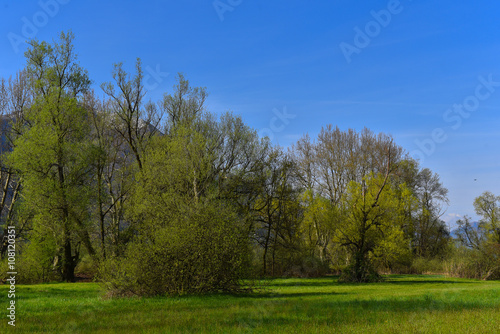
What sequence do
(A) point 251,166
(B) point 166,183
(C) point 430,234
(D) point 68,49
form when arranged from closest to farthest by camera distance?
1. (B) point 166,183
2. (D) point 68,49
3. (A) point 251,166
4. (C) point 430,234

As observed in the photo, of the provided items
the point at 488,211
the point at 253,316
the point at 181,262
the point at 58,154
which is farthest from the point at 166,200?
the point at 488,211

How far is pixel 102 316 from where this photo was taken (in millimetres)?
10102

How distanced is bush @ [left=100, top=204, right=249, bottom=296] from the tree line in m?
0.05

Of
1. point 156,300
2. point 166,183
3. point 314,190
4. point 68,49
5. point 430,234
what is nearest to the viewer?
point 156,300

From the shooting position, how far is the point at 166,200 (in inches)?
715

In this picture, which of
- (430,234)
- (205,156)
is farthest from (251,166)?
(430,234)

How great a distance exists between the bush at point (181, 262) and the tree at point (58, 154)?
46.4ft

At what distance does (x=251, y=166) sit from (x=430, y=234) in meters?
29.5

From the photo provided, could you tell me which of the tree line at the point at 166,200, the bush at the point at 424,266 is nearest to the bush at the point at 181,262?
the tree line at the point at 166,200

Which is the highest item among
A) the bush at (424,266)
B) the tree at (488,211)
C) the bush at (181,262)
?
the tree at (488,211)

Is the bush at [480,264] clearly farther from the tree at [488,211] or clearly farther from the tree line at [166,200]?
the tree at [488,211]

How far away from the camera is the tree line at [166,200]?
1569 cm

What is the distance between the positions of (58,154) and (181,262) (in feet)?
57.0

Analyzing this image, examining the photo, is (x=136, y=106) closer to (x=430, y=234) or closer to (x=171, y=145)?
(x=171, y=145)
